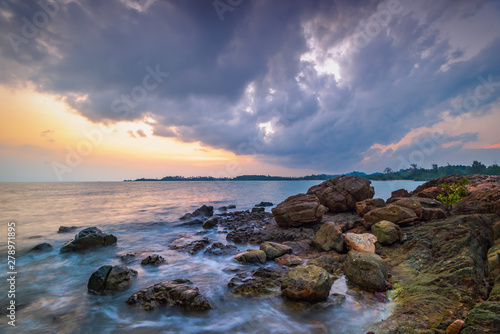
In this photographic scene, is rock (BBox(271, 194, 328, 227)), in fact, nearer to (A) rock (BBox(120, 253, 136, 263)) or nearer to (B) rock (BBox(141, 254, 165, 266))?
(B) rock (BBox(141, 254, 165, 266))

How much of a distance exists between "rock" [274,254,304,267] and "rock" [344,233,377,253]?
8.50ft

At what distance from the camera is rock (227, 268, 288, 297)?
7.76 m

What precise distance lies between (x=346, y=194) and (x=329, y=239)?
10956mm

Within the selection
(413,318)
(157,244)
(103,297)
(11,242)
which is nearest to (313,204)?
(413,318)

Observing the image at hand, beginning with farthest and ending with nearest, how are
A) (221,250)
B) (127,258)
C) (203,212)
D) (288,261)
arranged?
(203,212), (221,250), (127,258), (288,261)

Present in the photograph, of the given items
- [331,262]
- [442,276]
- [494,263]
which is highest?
[494,263]

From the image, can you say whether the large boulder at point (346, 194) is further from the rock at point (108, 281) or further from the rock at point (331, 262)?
the rock at point (108, 281)

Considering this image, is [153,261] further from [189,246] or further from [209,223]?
[209,223]

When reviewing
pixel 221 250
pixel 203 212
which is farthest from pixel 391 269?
pixel 203 212

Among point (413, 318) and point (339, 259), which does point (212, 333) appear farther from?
point (339, 259)

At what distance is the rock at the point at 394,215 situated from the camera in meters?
11.4

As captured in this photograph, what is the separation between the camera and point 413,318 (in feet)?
17.2

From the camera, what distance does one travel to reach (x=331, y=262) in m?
9.80

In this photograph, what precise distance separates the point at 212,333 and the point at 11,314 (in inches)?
296
